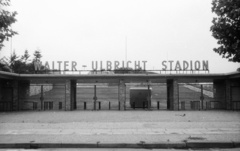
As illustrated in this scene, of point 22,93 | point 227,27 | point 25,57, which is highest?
point 25,57

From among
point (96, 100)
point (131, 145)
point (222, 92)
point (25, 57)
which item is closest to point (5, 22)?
point (131, 145)

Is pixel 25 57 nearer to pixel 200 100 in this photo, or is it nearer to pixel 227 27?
pixel 200 100

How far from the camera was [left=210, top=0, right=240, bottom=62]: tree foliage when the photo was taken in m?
8.95

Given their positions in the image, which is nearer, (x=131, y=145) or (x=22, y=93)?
(x=131, y=145)

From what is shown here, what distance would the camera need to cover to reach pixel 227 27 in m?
9.17

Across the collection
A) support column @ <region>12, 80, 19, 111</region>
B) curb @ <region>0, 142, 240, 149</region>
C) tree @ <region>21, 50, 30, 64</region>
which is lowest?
curb @ <region>0, 142, 240, 149</region>

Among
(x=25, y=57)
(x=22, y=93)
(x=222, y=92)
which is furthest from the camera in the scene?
(x=25, y=57)

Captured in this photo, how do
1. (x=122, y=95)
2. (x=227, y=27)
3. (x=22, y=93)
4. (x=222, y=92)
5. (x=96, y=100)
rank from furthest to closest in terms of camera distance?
(x=96, y=100)
(x=22, y=93)
(x=222, y=92)
(x=122, y=95)
(x=227, y=27)

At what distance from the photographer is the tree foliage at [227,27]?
895 cm

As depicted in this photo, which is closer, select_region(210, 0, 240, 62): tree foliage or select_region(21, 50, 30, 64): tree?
select_region(210, 0, 240, 62): tree foliage

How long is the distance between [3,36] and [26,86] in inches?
680

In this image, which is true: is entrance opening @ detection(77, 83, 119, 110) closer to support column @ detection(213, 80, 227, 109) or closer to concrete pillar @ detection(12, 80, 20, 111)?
concrete pillar @ detection(12, 80, 20, 111)

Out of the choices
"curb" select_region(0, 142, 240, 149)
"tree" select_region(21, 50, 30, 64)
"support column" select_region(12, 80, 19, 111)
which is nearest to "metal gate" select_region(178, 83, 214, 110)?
"support column" select_region(12, 80, 19, 111)

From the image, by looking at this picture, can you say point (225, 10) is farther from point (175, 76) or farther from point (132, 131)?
point (175, 76)
